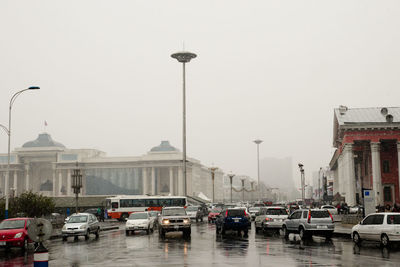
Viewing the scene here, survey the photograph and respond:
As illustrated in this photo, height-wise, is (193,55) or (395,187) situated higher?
(193,55)

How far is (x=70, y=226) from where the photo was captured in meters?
30.2

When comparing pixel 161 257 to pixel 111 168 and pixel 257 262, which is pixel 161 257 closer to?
pixel 257 262

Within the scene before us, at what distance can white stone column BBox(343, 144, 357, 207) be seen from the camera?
54469 millimetres

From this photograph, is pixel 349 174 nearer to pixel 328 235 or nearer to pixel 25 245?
pixel 328 235

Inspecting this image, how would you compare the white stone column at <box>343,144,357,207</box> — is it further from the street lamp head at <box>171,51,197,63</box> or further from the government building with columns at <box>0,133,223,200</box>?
the government building with columns at <box>0,133,223,200</box>

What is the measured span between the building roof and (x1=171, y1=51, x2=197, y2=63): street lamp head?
19331mm

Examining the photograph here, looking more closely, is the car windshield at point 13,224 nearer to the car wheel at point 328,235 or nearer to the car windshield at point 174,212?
the car windshield at point 174,212

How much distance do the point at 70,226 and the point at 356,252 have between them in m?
18.0

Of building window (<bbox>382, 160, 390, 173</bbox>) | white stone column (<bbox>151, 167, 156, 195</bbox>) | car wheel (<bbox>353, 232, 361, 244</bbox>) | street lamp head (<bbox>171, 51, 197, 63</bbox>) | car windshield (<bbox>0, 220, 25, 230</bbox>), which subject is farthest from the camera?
white stone column (<bbox>151, 167, 156, 195</bbox>)

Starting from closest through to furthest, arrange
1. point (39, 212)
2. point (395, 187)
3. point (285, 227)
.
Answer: point (285, 227), point (39, 212), point (395, 187)

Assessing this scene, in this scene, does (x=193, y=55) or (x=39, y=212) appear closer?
(x=39, y=212)

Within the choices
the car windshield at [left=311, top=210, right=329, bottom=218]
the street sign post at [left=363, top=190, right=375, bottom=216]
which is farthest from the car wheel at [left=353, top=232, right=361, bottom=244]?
the street sign post at [left=363, top=190, right=375, bottom=216]

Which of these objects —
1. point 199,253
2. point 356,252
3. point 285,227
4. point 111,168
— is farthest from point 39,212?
point 111,168

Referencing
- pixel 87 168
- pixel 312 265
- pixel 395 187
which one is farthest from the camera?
pixel 87 168
